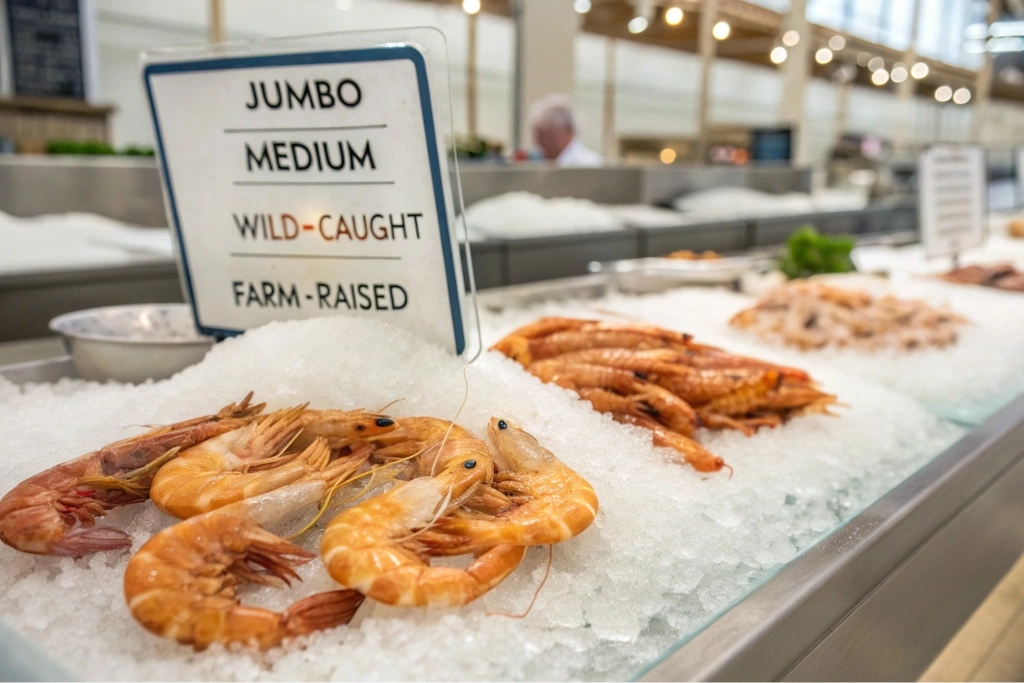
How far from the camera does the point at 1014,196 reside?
5812mm

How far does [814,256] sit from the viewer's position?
2.54 metres

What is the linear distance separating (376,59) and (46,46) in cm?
704

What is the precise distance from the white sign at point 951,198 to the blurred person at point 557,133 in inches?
144

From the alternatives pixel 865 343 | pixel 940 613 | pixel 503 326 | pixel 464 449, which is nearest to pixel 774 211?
pixel 865 343

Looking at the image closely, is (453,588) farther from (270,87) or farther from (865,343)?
(865,343)

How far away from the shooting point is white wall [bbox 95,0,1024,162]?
744cm

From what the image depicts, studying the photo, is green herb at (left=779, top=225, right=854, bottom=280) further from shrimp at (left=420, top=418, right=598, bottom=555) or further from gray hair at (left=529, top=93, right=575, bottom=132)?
gray hair at (left=529, top=93, right=575, bottom=132)

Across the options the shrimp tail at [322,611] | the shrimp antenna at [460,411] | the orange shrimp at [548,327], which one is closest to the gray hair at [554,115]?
the orange shrimp at [548,327]

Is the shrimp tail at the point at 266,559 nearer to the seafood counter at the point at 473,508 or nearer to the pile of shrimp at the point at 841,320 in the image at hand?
the seafood counter at the point at 473,508

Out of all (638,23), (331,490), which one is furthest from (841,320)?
(638,23)

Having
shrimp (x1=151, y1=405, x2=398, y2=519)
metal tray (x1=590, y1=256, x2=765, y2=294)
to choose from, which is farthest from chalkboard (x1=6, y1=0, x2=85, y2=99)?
shrimp (x1=151, y1=405, x2=398, y2=519)

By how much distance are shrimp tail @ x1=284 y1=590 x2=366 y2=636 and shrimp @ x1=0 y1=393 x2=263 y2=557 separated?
0.77 feet

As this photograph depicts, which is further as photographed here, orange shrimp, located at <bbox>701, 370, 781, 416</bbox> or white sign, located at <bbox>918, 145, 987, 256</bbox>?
white sign, located at <bbox>918, 145, 987, 256</bbox>

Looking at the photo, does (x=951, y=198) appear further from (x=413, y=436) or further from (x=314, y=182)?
(x=413, y=436)
